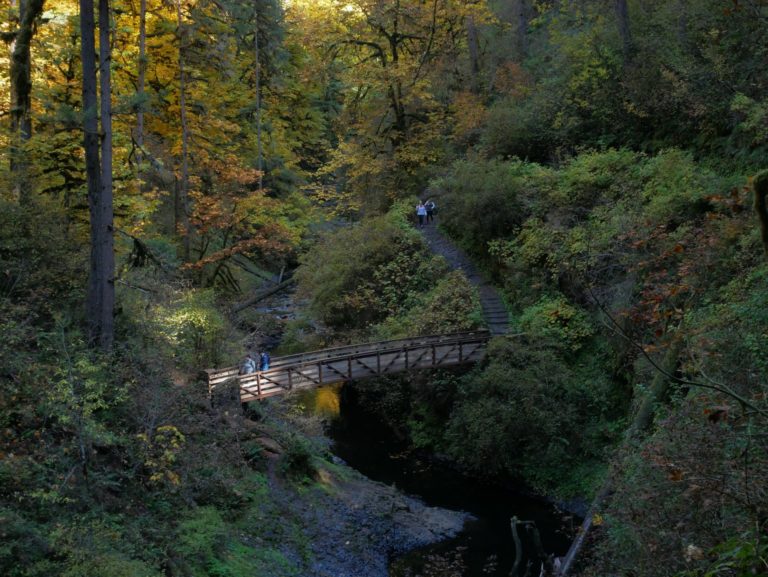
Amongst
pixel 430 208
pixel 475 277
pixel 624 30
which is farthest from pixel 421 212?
pixel 624 30

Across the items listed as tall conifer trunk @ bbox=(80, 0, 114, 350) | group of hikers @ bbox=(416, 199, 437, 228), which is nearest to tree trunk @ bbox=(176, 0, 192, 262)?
tall conifer trunk @ bbox=(80, 0, 114, 350)

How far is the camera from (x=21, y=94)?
14.7 meters

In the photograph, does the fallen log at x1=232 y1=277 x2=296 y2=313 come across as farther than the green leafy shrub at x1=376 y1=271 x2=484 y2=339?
Yes

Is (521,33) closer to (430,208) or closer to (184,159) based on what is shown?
(430,208)

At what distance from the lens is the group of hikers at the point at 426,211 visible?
27750 mm

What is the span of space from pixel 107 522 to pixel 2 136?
9.64 metres

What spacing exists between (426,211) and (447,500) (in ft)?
48.1

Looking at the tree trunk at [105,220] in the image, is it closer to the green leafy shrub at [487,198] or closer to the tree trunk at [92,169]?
the tree trunk at [92,169]

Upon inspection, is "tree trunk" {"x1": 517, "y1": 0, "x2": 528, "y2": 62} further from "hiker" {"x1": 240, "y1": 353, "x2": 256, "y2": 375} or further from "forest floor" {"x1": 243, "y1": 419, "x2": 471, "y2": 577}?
"forest floor" {"x1": 243, "y1": 419, "x2": 471, "y2": 577}

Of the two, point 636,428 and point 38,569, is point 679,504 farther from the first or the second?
point 38,569

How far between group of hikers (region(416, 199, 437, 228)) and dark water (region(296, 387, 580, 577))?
29.4ft

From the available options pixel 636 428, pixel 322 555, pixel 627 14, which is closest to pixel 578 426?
pixel 636 428

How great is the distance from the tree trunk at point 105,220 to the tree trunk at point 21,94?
220 cm

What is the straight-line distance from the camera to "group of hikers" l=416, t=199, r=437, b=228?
27.8 meters
